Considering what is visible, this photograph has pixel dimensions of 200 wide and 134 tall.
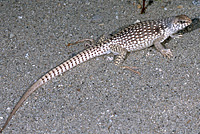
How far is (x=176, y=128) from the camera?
386cm

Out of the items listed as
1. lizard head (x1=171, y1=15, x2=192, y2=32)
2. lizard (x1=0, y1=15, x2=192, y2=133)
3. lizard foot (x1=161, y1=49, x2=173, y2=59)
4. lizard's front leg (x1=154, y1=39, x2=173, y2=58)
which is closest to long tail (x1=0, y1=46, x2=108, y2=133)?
lizard (x1=0, y1=15, x2=192, y2=133)

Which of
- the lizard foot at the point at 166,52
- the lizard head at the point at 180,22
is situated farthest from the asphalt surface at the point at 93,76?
the lizard head at the point at 180,22

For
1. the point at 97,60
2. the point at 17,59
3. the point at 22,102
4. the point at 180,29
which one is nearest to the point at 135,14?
the point at 180,29

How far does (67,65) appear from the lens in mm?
4590

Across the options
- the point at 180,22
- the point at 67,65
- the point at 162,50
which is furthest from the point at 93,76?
the point at 180,22

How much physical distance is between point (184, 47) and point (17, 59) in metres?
3.19

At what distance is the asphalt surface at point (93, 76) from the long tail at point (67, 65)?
0.10 meters

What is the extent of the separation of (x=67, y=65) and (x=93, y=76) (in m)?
0.50

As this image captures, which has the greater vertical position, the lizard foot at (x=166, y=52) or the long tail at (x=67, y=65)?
the long tail at (x=67, y=65)

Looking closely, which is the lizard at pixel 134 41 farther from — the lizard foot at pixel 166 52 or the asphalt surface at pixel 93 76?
the asphalt surface at pixel 93 76

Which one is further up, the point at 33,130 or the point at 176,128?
the point at 33,130

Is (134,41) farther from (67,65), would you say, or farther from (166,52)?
(67,65)

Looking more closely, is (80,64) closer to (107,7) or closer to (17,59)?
(17,59)

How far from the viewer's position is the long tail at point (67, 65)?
4290mm
